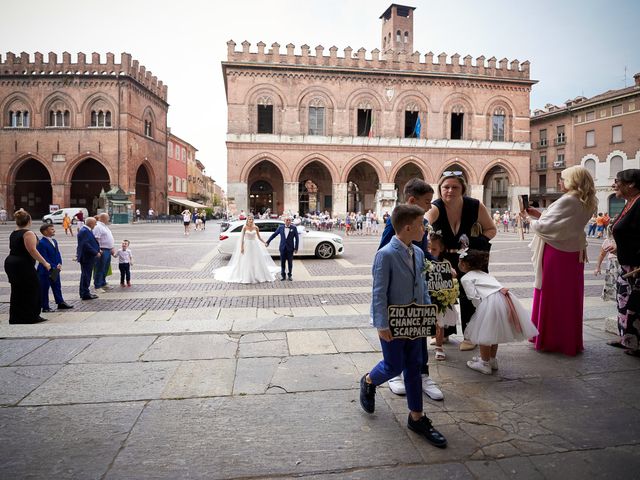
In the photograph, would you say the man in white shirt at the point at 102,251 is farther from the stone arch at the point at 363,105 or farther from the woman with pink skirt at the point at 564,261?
the stone arch at the point at 363,105

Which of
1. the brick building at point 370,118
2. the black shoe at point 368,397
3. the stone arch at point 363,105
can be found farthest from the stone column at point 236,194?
the black shoe at point 368,397

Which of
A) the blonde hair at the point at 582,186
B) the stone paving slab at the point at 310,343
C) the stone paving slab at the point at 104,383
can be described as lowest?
the stone paving slab at the point at 104,383

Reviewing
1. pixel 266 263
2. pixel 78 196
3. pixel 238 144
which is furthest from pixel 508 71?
pixel 78 196

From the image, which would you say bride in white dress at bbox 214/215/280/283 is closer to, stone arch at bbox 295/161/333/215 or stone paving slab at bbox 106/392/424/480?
stone paving slab at bbox 106/392/424/480

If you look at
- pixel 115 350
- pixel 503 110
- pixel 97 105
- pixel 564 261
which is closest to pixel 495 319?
pixel 564 261

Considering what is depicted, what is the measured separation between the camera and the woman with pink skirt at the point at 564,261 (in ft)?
14.0

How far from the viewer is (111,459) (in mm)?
2662

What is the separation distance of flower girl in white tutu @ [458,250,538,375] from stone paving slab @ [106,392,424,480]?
1.21 meters

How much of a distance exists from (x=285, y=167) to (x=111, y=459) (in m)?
29.7

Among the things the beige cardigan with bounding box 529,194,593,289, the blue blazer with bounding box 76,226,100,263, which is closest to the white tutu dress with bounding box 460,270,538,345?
the beige cardigan with bounding box 529,194,593,289

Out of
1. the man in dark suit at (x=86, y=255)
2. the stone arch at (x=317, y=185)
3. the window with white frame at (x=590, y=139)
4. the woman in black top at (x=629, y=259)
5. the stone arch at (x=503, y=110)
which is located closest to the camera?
the woman in black top at (x=629, y=259)

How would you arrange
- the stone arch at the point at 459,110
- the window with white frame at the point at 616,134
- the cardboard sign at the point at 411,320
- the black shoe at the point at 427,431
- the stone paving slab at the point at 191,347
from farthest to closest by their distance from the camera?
1. the window with white frame at the point at 616,134
2. the stone arch at the point at 459,110
3. the stone paving slab at the point at 191,347
4. the cardboard sign at the point at 411,320
5. the black shoe at the point at 427,431

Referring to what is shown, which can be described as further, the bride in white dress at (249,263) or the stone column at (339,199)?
the stone column at (339,199)

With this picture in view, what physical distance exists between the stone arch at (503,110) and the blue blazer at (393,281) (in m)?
34.4
